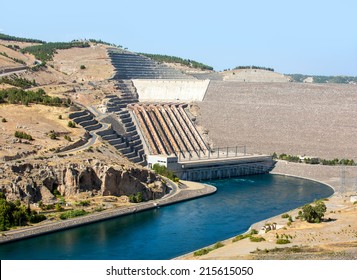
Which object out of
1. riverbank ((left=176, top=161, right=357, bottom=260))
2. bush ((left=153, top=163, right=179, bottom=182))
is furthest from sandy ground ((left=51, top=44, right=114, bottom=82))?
riverbank ((left=176, top=161, right=357, bottom=260))

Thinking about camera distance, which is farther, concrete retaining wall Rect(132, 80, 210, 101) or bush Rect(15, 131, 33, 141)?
concrete retaining wall Rect(132, 80, 210, 101)

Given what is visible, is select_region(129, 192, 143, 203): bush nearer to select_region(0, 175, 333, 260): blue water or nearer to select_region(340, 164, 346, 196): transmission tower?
select_region(0, 175, 333, 260): blue water

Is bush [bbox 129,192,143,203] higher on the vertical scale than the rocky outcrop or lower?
lower

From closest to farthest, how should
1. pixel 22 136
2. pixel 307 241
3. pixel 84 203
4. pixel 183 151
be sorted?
1. pixel 307 241
2. pixel 84 203
3. pixel 22 136
4. pixel 183 151

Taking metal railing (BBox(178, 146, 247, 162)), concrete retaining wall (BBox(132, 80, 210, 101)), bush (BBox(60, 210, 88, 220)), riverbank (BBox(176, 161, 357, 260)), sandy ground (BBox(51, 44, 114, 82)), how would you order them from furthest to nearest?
sandy ground (BBox(51, 44, 114, 82)) < concrete retaining wall (BBox(132, 80, 210, 101)) < metal railing (BBox(178, 146, 247, 162)) < bush (BBox(60, 210, 88, 220)) < riverbank (BBox(176, 161, 357, 260))

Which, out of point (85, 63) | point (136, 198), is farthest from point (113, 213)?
point (85, 63)

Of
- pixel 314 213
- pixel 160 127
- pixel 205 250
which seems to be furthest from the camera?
pixel 160 127

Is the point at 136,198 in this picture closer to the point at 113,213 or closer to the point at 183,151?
the point at 113,213
